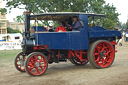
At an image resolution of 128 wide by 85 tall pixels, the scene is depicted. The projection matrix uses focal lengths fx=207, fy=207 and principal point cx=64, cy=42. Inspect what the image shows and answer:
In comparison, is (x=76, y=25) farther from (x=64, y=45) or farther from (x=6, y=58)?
(x=6, y=58)

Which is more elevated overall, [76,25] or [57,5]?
[57,5]

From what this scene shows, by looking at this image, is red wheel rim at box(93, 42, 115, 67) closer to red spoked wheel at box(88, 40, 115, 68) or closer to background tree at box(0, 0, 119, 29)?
red spoked wheel at box(88, 40, 115, 68)

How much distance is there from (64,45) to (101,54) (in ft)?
5.09

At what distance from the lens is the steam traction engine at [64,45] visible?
261 inches

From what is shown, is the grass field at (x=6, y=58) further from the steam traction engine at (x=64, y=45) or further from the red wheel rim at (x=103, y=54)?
the red wheel rim at (x=103, y=54)

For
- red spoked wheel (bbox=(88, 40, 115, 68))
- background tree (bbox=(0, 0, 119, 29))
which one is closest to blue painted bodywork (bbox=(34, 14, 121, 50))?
red spoked wheel (bbox=(88, 40, 115, 68))

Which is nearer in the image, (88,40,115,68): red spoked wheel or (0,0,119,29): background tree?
(88,40,115,68): red spoked wheel

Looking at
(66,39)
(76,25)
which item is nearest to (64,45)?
(66,39)

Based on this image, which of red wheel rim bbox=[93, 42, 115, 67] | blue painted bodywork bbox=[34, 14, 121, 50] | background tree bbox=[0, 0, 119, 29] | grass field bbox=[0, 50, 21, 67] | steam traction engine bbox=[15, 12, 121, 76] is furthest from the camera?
background tree bbox=[0, 0, 119, 29]

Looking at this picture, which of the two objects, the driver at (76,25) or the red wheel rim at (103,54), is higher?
the driver at (76,25)

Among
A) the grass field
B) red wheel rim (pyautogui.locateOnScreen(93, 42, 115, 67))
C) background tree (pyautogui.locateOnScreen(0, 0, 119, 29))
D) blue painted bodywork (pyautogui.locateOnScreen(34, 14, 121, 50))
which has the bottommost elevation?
the grass field

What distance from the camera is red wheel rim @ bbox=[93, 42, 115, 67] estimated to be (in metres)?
7.62

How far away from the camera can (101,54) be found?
7625 mm

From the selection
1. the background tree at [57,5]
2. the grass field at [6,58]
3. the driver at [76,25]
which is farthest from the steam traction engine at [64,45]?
the background tree at [57,5]
